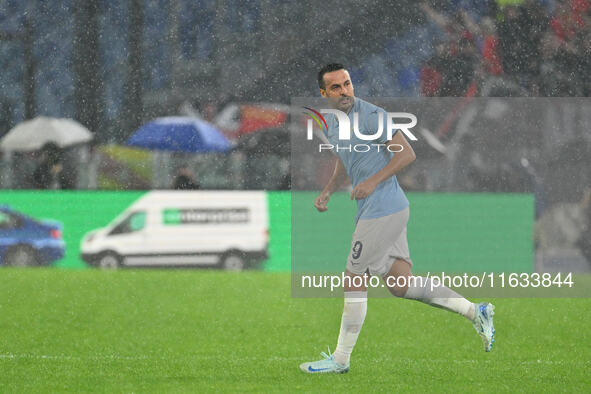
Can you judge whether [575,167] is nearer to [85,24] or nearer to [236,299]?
[236,299]

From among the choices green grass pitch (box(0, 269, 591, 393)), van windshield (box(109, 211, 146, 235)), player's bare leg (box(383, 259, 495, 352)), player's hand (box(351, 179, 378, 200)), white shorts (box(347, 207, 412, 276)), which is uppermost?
player's hand (box(351, 179, 378, 200))

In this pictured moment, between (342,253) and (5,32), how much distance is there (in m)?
12.1

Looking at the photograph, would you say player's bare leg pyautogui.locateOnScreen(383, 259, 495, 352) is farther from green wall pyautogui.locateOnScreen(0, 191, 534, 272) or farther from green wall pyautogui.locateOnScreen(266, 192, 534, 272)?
green wall pyautogui.locateOnScreen(266, 192, 534, 272)

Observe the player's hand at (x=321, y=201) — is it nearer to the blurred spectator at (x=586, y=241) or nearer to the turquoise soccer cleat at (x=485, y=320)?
the turquoise soccer cleat at (x=485, y=320)

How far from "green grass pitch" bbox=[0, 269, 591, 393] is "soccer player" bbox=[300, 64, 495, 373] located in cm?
38

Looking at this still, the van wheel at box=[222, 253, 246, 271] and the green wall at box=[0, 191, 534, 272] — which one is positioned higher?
the green wall at box=[0, 191, 534, 272]

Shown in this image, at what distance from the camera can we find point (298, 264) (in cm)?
1195

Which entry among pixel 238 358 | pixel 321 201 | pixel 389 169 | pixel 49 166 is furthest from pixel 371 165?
pixel 49 166

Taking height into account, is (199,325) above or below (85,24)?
below

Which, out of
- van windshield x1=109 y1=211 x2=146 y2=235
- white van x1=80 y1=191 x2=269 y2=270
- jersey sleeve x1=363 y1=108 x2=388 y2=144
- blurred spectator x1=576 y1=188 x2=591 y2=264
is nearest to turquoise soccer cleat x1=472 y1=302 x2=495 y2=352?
jersey sleeve x1=363 y1=108 x2=388 y2=144

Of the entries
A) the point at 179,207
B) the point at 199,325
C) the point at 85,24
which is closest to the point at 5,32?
the point at 85,24

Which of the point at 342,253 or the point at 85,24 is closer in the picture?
the point at 342,253

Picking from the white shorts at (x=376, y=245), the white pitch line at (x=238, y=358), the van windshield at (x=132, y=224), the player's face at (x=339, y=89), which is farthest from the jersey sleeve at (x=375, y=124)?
the van windshield at (x=132, y=224)

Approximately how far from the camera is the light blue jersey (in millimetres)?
5488
